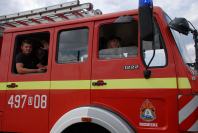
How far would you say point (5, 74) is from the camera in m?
6.12

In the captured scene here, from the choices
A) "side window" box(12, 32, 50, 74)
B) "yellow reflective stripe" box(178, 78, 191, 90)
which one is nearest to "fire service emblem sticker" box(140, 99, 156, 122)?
"yellow reflective stripe" box(178, 78, 191, 90)

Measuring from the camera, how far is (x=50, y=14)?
6.50 meters

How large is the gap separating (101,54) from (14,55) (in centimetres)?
169

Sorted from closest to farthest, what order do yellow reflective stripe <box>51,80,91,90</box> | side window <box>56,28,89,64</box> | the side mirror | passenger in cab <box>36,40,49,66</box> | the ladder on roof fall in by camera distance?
the side mirror < yellow reflective stripe <box>51,80,91,90</box> < side window <box>56,28,89,64</box> < passenger in cab <box>36,40,49,66</box> < the ladder on roof

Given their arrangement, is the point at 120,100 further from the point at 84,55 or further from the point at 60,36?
the point at 60,36

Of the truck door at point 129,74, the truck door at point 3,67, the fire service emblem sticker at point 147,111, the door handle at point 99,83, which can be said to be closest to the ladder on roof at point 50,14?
the truck door at point 3,67

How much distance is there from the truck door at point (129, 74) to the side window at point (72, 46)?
215 millimetres

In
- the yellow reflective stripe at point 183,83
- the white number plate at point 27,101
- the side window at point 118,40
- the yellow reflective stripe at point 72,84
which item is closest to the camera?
the yellow reflective stripe at point 183,83

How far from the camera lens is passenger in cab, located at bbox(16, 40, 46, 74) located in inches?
234

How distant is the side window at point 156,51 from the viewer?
479 cm

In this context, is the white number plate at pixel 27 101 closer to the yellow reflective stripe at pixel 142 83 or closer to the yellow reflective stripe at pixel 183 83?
the yellow reflective stripe at pixel 142 83

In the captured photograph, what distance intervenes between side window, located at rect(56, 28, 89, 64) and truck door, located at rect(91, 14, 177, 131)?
0.71ft

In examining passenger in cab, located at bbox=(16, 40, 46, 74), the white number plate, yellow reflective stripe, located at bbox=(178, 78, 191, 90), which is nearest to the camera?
yellow reflective stripe, located at bbox=(178, 78, 191, 90)

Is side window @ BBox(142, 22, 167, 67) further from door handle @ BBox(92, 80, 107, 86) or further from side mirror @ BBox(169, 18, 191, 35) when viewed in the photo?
door handle @ BBox(92, 80, 107, 86)
